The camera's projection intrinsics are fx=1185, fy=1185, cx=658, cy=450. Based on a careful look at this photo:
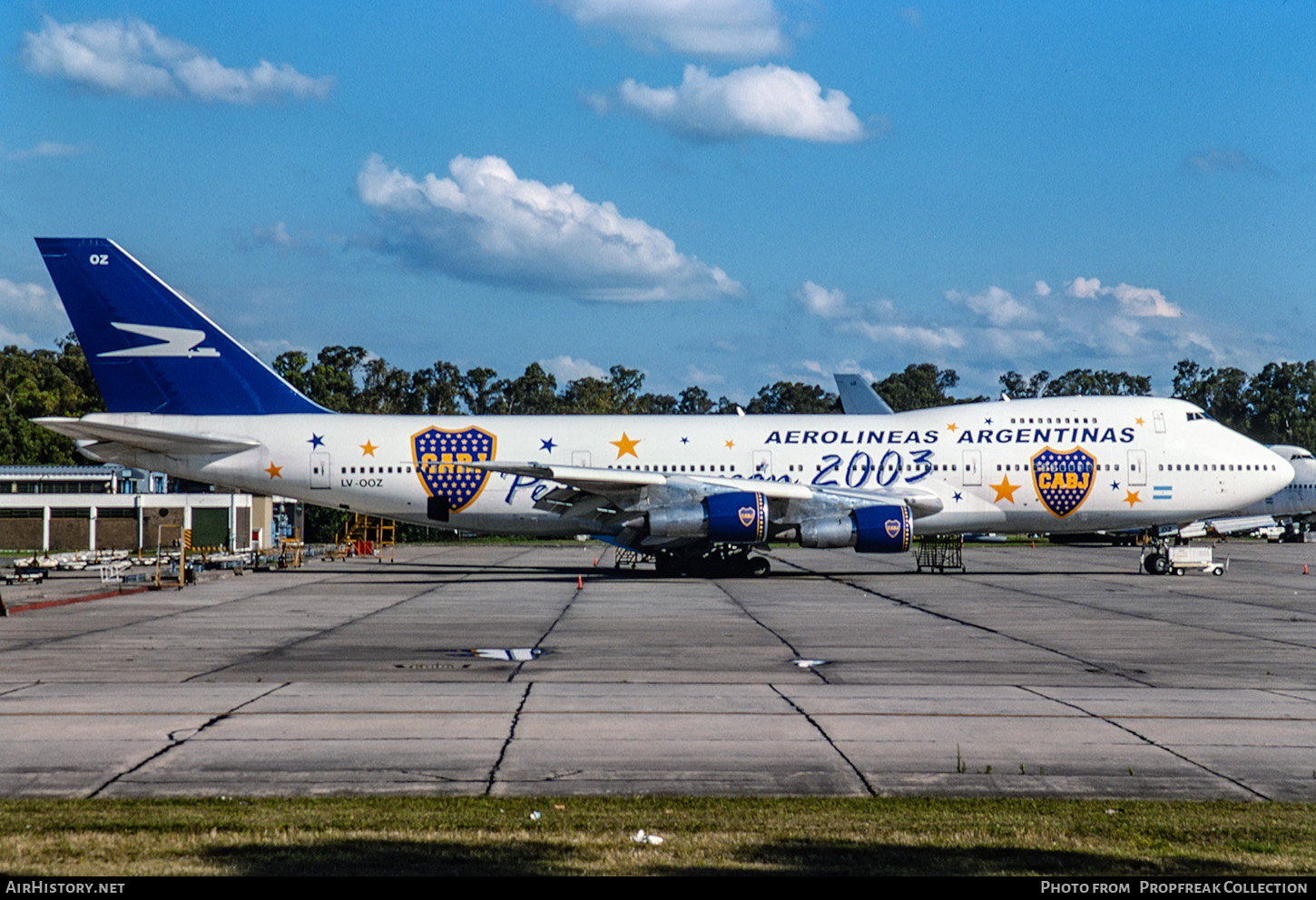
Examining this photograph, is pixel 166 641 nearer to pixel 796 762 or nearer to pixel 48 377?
pixel 796 762

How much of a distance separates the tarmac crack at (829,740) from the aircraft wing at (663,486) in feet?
56.5

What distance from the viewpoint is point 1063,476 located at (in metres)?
33.4

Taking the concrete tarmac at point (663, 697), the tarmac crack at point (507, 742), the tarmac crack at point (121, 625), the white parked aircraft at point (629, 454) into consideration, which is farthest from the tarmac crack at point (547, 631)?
the tarmac crack at point (121, 625)

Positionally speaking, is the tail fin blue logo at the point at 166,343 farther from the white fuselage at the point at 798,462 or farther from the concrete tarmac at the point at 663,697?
the concrete tarmac at the point at 663,697

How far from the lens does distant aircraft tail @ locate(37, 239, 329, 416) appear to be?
31375mm

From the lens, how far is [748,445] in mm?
33656

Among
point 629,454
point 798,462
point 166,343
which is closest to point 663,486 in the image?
point 629,454

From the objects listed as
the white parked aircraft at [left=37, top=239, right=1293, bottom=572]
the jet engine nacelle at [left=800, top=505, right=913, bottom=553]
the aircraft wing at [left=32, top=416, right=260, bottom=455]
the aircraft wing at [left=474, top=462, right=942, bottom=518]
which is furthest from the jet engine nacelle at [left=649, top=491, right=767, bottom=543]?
the aircraft wing at [left=32, top=416, right=260, bottom=455]

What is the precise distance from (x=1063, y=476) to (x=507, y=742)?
87.1 ft

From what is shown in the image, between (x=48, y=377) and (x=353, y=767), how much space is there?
10670cm

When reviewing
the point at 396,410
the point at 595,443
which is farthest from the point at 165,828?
the point at 396,410

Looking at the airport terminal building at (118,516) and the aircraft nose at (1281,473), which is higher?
the aircraft nose at (1281,473)

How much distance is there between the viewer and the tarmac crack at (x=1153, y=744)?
28.5ft

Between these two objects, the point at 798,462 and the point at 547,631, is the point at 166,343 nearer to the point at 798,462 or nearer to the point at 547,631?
the point at 798,462
